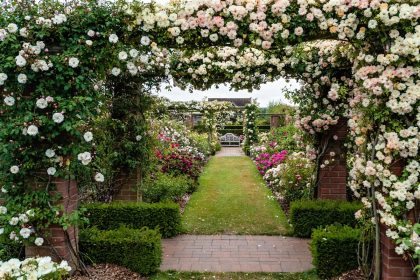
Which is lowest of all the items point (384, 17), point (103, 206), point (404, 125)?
point (103, 206)

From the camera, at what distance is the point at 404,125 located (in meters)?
3.46

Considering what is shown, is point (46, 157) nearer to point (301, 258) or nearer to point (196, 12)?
point (196, 12)

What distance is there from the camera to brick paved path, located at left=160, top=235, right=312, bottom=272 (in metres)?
4.83

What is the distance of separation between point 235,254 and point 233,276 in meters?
0.76

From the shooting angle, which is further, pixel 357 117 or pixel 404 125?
pixel 357 117

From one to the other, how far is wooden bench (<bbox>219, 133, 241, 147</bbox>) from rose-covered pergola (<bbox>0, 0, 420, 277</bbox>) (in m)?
18.1

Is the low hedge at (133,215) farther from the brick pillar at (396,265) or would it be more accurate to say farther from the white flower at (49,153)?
the brick pillar at (396,265)

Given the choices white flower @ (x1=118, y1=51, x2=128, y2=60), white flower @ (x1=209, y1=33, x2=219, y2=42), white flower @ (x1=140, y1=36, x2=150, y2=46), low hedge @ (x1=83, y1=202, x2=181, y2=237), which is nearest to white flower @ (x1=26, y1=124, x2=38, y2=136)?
white flower @ (x1=118, y1=51, x2=128, y2=60)

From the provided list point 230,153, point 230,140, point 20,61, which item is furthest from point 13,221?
point 230,140

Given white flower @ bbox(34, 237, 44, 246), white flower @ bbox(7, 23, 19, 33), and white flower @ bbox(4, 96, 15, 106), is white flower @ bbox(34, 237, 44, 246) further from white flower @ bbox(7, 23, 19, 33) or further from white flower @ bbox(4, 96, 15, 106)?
white flower @ bbox(7, 23, 19, 33)

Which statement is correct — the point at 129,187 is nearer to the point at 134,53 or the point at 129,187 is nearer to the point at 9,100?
the point at 9,100

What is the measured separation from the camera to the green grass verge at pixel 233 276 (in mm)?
4469

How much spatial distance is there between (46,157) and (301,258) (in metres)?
3.34

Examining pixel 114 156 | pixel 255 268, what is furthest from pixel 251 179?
pixel 255 268
